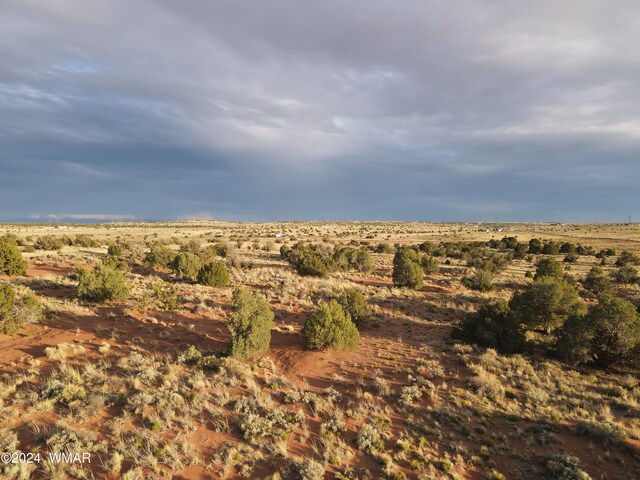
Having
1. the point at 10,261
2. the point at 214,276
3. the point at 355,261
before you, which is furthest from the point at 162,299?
the point at 355,261

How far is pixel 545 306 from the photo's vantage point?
16906 mm

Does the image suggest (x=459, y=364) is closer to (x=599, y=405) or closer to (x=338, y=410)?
(x=599, y=405)

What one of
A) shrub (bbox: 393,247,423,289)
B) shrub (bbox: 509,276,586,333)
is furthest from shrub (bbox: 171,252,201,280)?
shrub (bbox: 509,276,586,333)

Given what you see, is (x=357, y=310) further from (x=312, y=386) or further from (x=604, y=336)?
(x=604, y=336)

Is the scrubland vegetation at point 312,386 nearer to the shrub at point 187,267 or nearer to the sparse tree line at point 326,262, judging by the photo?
the shrub at point 187,267

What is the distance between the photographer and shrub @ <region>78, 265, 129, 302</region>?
18.7m

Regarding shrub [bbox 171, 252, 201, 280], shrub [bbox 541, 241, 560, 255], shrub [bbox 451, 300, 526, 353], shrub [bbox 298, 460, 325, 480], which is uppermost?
shrub [bbox 541, 241, 560, 255]

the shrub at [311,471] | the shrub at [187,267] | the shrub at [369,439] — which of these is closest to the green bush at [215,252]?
the shrub at [187,267]

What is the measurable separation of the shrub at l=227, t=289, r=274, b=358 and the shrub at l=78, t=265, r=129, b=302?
900 centimetres

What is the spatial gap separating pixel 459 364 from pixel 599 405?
165 inches

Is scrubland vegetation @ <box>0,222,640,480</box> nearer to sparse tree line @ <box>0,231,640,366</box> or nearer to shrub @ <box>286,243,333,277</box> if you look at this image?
sparse tree line @ <box>0,231,640,366</box>

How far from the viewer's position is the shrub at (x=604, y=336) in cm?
1298

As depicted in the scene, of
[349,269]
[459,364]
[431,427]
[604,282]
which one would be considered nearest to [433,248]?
[349,269]

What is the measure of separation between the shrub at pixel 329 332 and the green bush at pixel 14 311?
1203cm
